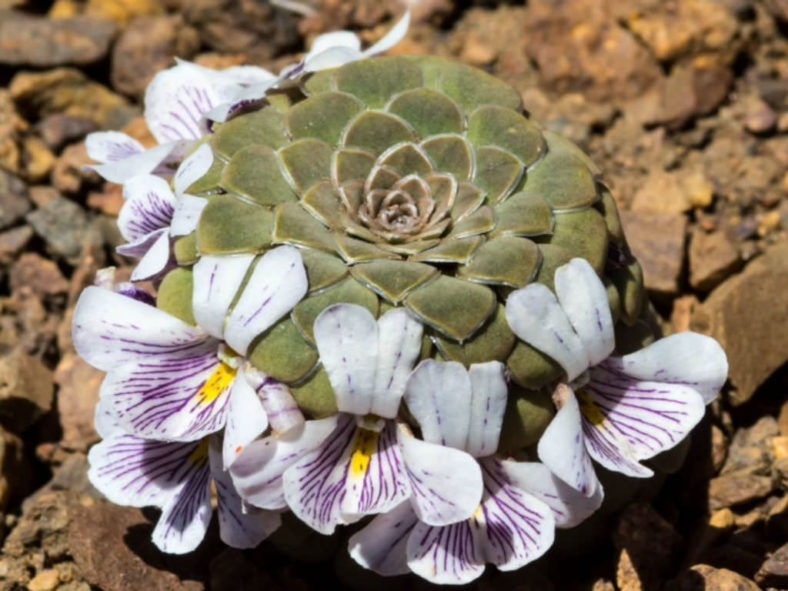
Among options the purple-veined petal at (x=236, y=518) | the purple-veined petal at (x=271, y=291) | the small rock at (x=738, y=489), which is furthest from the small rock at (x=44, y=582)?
the small rock at (x=738, y=489)

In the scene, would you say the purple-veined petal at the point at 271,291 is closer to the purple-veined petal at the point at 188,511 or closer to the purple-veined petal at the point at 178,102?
the purple-veined petal at the point at 188,511

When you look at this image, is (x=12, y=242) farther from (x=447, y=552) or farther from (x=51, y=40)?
(x=447, y=552)

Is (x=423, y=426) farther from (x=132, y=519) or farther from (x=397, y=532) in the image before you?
(x=132, y=519)

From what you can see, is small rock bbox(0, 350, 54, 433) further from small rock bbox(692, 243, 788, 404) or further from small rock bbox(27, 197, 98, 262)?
small rock bbox(692, 243, 788, 404)

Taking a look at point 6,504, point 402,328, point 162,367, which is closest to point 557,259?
point 402,328

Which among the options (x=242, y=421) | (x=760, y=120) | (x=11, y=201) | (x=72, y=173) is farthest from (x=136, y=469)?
(x=760, y=120)

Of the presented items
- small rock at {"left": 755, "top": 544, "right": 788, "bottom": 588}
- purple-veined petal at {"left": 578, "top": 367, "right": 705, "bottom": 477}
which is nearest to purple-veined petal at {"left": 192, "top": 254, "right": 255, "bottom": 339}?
purple-veined petal at {"left": 578, "top": 367, "right": 705, "bottom": 477}
